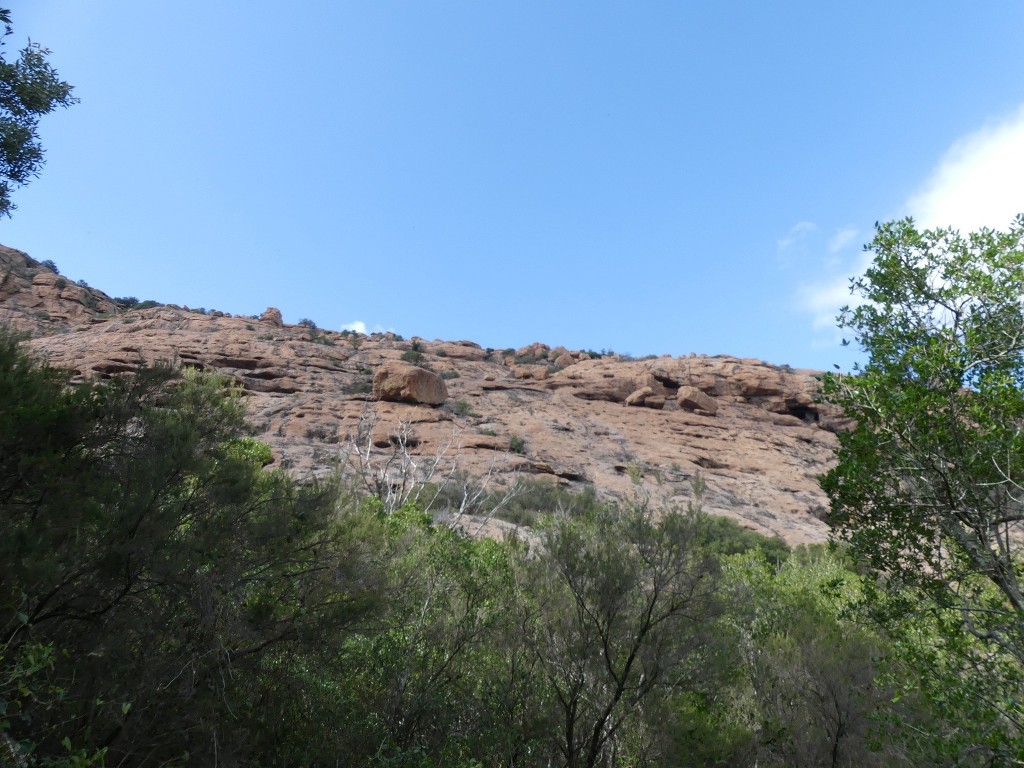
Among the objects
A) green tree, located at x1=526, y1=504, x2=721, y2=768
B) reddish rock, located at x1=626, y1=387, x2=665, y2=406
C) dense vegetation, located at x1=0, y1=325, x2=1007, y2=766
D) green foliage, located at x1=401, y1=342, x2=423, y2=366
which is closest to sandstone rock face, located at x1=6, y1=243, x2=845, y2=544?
reddish rock, located at x1=626, y1=387, x2=665, y2=406

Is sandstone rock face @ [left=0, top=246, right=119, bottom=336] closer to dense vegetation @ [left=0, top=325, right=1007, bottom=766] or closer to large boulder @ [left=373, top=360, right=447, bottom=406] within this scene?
large boulder @ [left=373, top=360, right=447, bottom=406]

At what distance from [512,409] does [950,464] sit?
30898 mm

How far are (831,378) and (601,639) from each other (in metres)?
3.85

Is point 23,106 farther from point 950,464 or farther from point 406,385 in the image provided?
point 406,385

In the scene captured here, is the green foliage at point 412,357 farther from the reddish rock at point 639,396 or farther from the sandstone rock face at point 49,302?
the sandstone rock face at point 49,302

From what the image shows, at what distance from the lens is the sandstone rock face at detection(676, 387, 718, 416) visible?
131 feet

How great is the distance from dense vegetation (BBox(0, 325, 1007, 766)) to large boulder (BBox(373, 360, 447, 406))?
23.3m

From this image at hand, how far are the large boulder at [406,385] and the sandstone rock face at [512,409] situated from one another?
0.81 feet

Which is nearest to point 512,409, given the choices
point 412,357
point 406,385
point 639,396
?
point 406,385

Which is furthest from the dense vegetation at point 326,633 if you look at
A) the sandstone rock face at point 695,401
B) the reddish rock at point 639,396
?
the sandstone rock face at point 695,401

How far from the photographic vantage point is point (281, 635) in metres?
5.32

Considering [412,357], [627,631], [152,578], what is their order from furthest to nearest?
[412,357] → [627,631] → [152,578]

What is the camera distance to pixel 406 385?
3225cm

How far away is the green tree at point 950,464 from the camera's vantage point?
486cm
